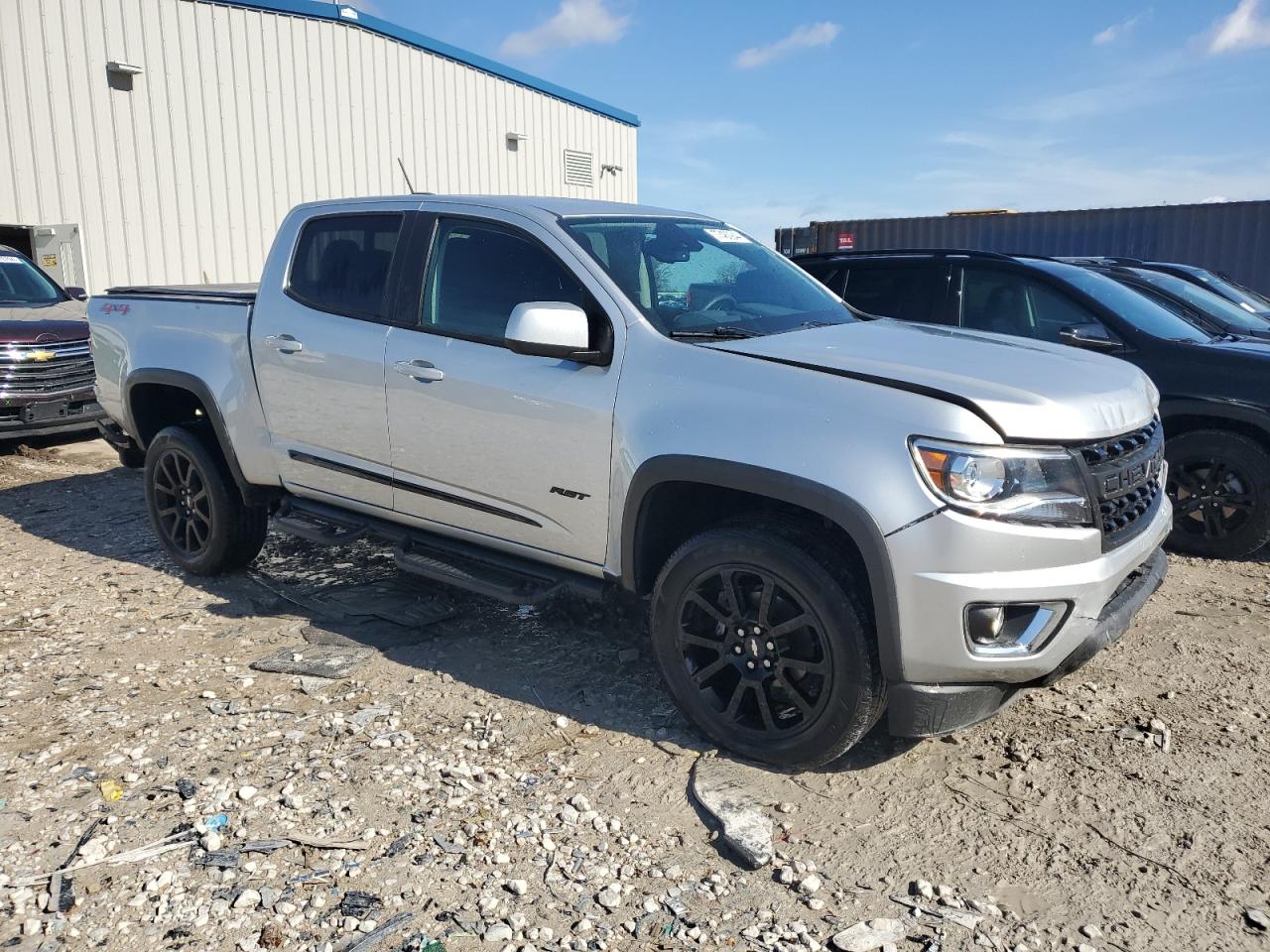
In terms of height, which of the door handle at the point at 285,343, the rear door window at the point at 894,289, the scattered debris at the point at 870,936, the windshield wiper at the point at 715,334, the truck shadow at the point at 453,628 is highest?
Answer: the rear door window at the point at 894,289

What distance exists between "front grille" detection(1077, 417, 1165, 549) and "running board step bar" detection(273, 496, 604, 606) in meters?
1.73

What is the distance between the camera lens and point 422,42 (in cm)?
1716

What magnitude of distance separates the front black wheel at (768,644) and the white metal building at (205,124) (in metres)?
9.79

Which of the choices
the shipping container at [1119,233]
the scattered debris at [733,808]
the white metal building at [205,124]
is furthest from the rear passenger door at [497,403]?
the shipping container at [1119,233]

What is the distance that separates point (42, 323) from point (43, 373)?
0.56m

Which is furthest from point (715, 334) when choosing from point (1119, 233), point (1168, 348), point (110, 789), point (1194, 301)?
point (1119, 233)

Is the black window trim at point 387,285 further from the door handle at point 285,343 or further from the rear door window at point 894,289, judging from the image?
the rear door window at point 894,289

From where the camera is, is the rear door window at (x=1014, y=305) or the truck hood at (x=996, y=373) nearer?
the truck hood at (x=996, y=373)

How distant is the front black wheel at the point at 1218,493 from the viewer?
5.50m

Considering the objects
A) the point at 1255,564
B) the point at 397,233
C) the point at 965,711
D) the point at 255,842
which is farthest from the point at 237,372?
the point at 1255,564

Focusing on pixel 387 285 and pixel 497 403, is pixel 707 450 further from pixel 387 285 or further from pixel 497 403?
pixel 387 285

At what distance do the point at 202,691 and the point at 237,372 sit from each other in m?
1.68

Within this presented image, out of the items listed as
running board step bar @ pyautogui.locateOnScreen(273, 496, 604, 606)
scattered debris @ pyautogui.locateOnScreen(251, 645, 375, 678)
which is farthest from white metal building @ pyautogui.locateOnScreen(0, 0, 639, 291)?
scattered debris @ pyautogui.locateOnScreen(251, 645, 375, 678)

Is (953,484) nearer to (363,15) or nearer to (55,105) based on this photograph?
(55,105)
